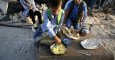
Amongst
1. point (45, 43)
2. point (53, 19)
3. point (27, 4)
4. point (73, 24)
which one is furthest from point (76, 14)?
point (27, 4)

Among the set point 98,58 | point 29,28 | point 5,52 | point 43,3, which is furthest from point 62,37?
point 43,3

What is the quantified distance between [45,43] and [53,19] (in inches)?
19.8

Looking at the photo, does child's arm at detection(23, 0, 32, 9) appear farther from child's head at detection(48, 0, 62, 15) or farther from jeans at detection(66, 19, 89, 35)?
child's head at detection(48, 0, 62, 15)

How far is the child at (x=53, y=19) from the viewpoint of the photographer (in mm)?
4262

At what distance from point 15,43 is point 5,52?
0.53 meters

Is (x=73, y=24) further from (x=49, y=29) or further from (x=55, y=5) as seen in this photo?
(x=55, y=5)

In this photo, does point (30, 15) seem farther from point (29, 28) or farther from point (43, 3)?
→ point (43, 3)

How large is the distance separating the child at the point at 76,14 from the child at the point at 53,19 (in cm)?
85

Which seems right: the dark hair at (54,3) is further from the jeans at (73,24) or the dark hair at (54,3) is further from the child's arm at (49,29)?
the jeans at (73,24)

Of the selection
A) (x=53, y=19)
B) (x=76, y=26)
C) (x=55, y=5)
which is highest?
(x=55, y=5)

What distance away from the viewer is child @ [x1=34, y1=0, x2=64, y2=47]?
4.26 m

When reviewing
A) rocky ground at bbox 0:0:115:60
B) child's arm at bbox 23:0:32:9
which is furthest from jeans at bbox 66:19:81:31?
child's arm at bbox 23:0:32:9

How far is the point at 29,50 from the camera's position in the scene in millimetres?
5547

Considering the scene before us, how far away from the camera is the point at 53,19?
4.56 meters
